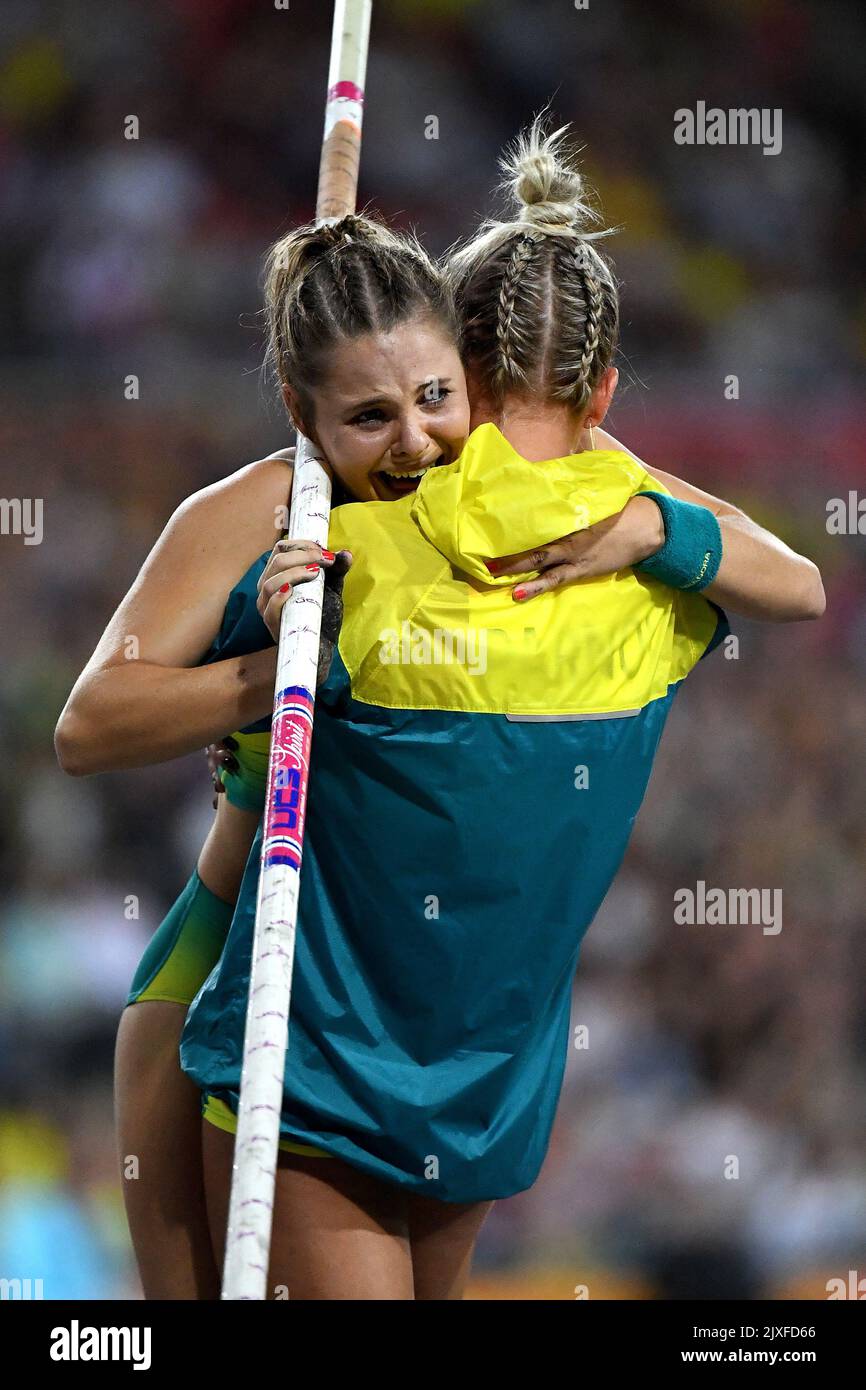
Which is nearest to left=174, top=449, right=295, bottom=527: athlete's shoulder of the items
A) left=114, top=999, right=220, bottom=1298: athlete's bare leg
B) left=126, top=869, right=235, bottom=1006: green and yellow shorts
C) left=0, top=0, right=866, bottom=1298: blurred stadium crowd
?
left=126, top=869, right=235, bottom=1006: green and yellow shorts

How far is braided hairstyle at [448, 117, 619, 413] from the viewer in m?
1.21

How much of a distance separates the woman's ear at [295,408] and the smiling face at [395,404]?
0.04 metres

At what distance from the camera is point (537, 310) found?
120cm

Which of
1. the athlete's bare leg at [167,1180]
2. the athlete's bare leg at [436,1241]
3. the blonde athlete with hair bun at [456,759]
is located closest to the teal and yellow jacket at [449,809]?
the blonde athlete with hair bun at [456,759]

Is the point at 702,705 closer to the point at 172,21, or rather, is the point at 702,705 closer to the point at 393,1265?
the point at 172,21

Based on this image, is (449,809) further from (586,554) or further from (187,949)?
(187,949)

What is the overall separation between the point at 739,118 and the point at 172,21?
1.28 metres

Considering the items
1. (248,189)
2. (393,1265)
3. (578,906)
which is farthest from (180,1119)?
(248,189)

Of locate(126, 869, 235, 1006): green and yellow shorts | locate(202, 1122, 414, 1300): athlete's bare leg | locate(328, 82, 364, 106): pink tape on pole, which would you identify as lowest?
locate(202, 1122, 414, 1300): athlete's bare leg

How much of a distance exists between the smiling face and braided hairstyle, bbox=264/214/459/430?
13 mm

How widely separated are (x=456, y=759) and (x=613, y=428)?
2408 mm

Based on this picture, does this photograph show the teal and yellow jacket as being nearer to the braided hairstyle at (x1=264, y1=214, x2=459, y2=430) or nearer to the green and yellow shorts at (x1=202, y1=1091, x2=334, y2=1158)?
the green and yellow shorts at (x1=202, y1=1091, x2=334, y2=1158)

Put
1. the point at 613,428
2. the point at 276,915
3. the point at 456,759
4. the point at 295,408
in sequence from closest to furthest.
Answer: the point at 276,915, the point at 456,759, the point at 295,408, the point at 613,428

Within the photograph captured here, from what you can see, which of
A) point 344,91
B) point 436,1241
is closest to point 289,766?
point 436,1241
